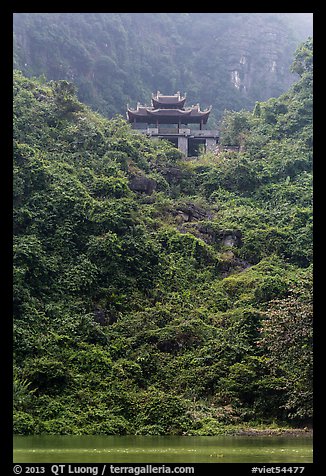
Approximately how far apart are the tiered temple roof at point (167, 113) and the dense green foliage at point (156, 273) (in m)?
1.95

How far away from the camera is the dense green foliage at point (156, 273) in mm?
16203

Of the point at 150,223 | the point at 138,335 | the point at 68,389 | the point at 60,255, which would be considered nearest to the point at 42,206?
the point at 60,255

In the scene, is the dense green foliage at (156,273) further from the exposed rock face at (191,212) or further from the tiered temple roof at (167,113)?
the tiered temple roof at (167,113)

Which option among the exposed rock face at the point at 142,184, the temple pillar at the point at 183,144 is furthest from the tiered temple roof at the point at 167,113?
the exposed rock face at the point at 142,184

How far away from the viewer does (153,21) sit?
55719 millimetres

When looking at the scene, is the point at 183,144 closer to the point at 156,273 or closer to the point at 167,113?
the point at 167,113

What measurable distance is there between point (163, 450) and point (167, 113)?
24510mm

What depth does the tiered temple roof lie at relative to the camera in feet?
110

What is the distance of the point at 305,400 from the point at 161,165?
16283 mm

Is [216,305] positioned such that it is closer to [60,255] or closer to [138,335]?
[138,335]

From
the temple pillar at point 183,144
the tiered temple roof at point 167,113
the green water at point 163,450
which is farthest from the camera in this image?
the tiered temple roof at point 167,113

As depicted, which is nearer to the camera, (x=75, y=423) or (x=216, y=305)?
(x=75, y=423)

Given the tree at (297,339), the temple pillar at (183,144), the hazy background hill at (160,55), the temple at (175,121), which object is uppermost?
the hazy background hill at (160,55)

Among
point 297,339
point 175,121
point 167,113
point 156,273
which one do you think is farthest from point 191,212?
point 297,339
